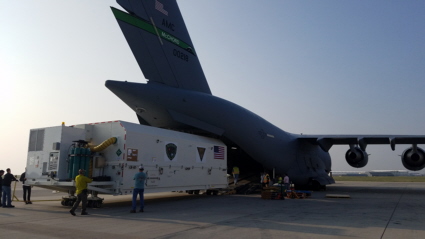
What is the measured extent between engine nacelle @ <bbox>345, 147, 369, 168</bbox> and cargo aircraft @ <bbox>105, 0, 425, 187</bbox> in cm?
271

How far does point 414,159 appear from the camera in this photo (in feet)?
63.7

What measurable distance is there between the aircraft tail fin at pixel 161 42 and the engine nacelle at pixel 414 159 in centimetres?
1302

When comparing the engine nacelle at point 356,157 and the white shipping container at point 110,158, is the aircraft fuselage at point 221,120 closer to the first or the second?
the white shipping container at point 110,158

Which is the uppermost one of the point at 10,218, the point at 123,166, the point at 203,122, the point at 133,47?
the point at 133,47

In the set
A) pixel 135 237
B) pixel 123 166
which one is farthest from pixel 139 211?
pixel 135 237

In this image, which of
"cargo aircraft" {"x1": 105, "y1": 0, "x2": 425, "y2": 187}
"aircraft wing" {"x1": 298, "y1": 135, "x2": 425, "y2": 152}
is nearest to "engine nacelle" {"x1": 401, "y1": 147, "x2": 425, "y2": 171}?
"aircraft wing" {"x1": 298, "y1": 135, "x2": 425, "y2": 152}

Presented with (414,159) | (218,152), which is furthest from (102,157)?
(414,159)

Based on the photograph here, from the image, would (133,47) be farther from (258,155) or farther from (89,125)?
(258,155)

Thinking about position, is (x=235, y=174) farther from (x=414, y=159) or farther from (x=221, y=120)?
(x=414, y=159)

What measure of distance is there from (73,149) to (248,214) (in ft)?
17.9

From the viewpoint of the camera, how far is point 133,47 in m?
12.2

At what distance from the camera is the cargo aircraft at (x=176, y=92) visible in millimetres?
12211

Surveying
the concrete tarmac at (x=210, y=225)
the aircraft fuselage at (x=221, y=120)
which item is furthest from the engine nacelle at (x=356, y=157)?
the concrete tarmac at (x=210, y=225)

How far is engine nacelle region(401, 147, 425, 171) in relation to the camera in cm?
1927
